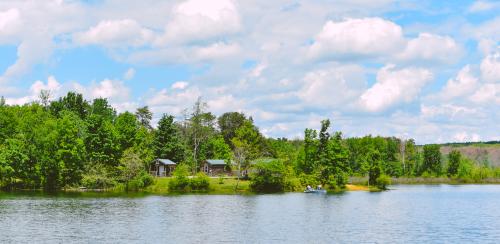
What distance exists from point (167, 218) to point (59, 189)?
198 feet

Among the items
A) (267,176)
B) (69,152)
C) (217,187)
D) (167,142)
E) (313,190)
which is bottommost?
(313,190)

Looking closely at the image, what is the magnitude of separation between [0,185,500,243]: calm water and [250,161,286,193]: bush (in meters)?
27.3

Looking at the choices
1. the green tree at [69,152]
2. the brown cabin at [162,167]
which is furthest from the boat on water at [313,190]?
the green tree at [69,152]

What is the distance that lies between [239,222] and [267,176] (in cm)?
5706

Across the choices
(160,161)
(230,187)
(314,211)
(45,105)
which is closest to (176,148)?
(160,161)

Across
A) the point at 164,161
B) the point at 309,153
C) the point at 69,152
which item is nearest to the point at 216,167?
the point at 164,161

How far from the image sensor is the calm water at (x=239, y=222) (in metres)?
53.4

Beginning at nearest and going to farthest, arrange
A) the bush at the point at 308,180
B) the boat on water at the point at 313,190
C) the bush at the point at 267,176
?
the bush at the point at 267,176 < the boat on water at the point at 313,190 < the bush at the point at 308,180

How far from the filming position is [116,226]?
60000 millimetres

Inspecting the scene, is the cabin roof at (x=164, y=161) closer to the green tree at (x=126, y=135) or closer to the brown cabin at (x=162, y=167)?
the brown cabin at (x=162, y=167)

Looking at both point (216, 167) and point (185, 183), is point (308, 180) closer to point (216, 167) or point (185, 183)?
point (185, 183)

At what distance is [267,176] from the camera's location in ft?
400

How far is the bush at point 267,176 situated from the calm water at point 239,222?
2733 cm

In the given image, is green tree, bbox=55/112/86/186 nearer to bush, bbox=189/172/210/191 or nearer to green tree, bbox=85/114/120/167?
green tree, bbox=85/114/120/167
